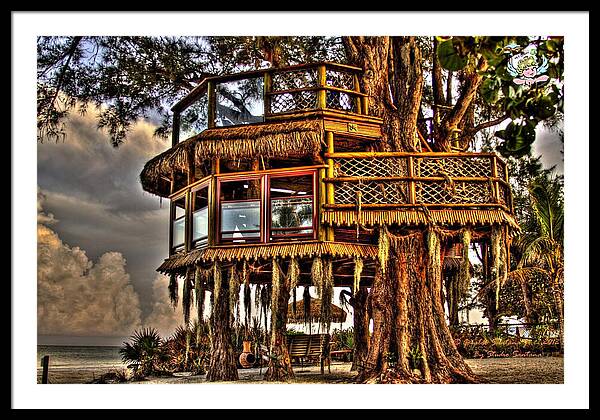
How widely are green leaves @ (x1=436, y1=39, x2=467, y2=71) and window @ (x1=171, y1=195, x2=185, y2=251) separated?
815 centimetres

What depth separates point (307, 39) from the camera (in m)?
16.0

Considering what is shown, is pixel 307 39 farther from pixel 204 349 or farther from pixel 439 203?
pixel 204 349

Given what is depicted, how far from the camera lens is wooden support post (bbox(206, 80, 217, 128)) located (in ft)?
41.6

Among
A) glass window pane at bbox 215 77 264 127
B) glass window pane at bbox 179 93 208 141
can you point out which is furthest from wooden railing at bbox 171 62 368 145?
glass window pane at bbox 179 93 208 141

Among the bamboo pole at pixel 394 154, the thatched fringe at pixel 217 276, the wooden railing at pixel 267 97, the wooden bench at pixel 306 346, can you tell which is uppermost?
the wooden railing at pixel 267 97

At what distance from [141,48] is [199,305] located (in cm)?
617

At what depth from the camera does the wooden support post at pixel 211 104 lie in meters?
12.7

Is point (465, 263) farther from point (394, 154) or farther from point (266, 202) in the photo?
point (266, 202)

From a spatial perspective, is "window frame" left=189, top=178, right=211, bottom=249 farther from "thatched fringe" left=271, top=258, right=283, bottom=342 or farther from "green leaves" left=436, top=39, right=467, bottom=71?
"green leaves" left=436, top=39, right=467, bottom=71

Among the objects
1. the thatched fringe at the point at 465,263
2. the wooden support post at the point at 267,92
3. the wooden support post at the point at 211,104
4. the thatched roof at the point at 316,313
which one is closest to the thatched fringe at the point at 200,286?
the wooden support post at the point at 211,104

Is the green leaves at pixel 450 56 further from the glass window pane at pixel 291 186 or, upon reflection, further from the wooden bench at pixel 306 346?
the wooden bench at pixel 306 346

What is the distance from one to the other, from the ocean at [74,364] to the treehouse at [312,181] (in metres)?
4.79

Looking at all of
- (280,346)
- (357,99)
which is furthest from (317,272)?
(357,99)
